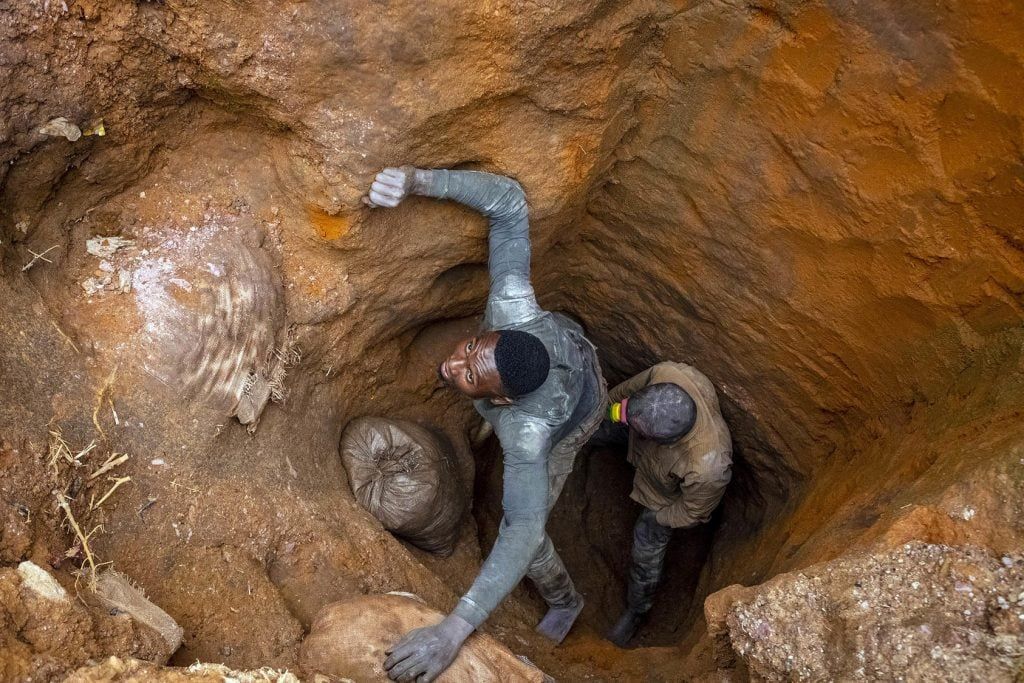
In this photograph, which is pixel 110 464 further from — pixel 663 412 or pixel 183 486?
pixel 663 412

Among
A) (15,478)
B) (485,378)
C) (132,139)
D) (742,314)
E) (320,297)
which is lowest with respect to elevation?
(742,314)

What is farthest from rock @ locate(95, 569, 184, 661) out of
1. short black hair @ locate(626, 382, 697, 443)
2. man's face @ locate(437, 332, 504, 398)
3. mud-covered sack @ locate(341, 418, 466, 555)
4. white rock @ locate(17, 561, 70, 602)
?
short black hair @ locate(626, 382, 697, 443)

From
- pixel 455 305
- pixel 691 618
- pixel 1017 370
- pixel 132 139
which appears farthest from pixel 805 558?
pixel 132 139

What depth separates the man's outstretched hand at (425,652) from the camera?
87.7 inches

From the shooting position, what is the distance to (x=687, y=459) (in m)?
3.88

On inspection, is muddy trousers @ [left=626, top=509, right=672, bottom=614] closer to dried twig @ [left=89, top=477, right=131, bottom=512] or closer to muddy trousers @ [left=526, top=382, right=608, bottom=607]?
muddy trousers @ [left=526, top=382, right=608, bottom=607]

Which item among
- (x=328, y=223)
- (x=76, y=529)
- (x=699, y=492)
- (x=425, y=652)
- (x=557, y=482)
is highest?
(x=328, y=223)

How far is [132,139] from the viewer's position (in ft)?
8.53

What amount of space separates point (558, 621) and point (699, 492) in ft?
3.38

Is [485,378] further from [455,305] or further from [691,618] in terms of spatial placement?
[691,618]

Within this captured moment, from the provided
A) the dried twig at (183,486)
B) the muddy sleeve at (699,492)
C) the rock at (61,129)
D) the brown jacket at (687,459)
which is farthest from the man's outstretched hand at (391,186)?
the muddy sleeve at (699,492)

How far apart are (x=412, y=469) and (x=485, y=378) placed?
911 mm

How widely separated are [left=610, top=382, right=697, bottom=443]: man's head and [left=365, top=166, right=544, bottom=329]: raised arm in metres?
0.94

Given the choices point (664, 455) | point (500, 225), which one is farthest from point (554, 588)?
point (500, 225)
